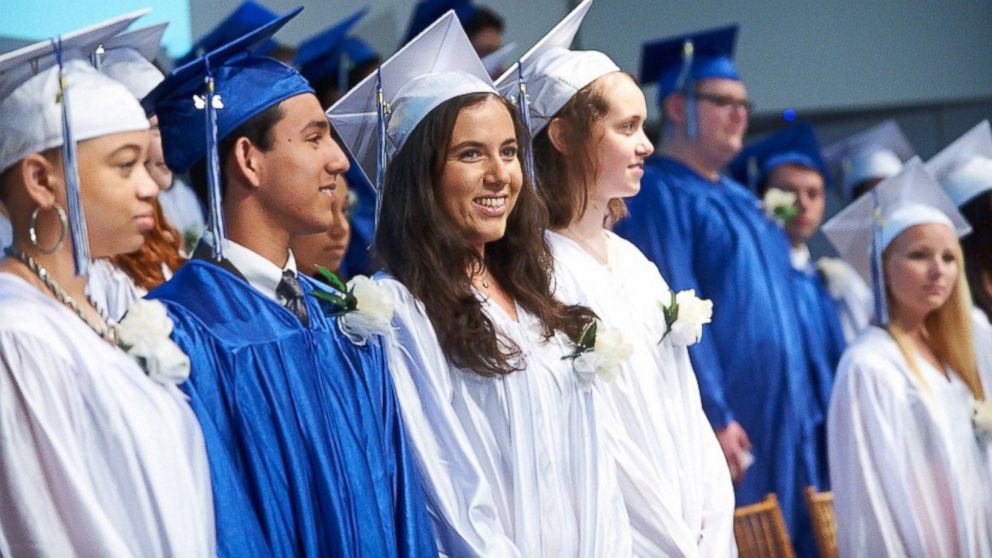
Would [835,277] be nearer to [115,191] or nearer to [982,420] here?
[982,420]

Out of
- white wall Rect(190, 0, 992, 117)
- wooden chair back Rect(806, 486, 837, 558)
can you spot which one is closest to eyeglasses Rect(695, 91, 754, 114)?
wooden chair back Rect(806, 486, 837, 558)

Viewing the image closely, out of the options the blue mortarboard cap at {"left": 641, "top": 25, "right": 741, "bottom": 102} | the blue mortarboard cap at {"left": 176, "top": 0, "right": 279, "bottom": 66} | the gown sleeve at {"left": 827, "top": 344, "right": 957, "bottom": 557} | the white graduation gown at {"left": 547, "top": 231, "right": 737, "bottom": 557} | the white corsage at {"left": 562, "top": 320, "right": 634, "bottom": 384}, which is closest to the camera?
the white corsage at {"left": 562, "top": 320, "right": 634, "bottom": 384}

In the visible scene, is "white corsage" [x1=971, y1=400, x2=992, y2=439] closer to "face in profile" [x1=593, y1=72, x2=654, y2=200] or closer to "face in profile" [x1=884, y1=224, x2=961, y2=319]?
"face in profile" [x1=884, y1=224, x2=961, y2=319]

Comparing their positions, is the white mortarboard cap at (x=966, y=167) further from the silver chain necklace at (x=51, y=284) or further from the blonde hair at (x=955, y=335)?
the silver chain necklace at (x=51, y=284)

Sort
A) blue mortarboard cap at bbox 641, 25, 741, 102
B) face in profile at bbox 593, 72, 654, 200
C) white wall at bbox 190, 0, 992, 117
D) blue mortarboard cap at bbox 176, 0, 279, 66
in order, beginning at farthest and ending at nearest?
white wall at bbox 190, 0, 992, 117 → blue mortarboard cap at bbox 641, 25, 741, 102 → blue mortarboard cap at bbox 176, 0, 279, 66 → face in profile at bbox 593, 72, 654, 200

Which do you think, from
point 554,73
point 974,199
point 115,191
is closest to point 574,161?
point 554,73

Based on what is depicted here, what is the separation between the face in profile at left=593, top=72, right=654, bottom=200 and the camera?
3.61 metres

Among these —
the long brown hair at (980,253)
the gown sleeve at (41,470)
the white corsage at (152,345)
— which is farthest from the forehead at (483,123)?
the long brown hair at (980,253)

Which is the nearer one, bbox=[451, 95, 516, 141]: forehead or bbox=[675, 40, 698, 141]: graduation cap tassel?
bbox=[451, 95, 516, 141]: forehead

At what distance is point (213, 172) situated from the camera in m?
2.83

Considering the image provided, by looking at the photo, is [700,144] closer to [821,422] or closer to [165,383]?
[821,422]

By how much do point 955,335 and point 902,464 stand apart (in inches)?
19.9

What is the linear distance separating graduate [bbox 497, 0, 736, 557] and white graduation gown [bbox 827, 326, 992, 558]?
1.09m

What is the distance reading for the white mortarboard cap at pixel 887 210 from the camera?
192 inches
